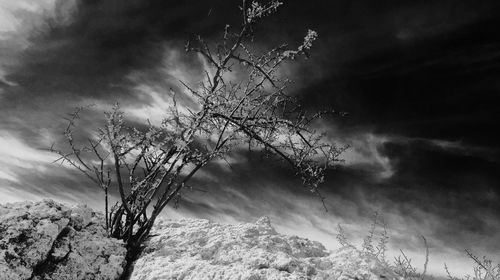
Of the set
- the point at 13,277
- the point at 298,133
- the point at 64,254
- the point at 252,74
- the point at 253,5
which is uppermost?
the point at 253,5

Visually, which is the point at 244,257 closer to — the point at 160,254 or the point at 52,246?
the point at 160,254

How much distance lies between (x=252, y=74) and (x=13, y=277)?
380cm

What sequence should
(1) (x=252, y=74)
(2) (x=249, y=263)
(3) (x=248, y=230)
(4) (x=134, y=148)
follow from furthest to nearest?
(1) (x=252, y=74) < (4) (x=134, y=148) < (3) (x=248, y=230) < (2) (x=249, y=263)

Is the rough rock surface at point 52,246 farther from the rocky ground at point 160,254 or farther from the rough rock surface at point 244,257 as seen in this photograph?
the rough rock surface at point 244,257

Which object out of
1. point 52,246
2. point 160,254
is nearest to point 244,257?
point 160,254

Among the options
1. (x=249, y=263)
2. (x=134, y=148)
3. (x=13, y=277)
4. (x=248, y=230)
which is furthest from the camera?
(x=134, y=148)

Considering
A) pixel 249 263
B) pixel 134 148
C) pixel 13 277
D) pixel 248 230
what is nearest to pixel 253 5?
pixel 134 148

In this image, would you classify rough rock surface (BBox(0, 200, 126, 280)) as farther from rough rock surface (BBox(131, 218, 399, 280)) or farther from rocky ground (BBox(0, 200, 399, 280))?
rough rock surface (BBox(131, 218, 399, 280))

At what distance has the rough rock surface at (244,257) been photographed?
3.78 m

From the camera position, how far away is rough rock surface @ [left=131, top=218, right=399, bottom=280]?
378 cm

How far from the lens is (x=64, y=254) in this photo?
3.93 m

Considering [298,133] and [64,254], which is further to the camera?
[298,133]

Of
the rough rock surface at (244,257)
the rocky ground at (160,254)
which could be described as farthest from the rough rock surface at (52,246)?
the rough rock surface at (244,257)

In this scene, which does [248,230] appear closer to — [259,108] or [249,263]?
[249,263]
